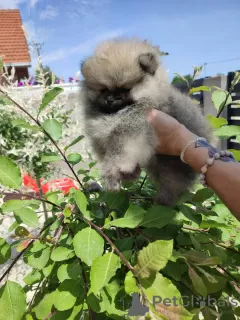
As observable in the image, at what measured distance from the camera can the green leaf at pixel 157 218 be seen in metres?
0.87

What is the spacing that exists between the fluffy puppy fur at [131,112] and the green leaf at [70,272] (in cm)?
41

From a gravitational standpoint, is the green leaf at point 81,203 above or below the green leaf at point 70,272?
above

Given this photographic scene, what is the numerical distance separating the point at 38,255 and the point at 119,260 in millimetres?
272

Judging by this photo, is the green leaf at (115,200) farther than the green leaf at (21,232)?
No

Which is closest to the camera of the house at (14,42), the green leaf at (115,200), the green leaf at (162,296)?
the green leaf at (162,296)

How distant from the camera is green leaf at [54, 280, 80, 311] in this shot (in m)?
0.77

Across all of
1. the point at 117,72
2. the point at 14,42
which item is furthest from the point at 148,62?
the point at 14,42

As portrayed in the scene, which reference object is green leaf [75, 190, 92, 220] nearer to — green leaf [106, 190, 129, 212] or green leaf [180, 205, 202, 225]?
green leaf [106, 190, 129, 212]

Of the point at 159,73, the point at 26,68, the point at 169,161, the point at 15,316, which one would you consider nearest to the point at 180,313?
the point at 15,316

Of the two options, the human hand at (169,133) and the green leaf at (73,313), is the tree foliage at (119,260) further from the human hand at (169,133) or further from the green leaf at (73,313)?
the human hand at (169,133)

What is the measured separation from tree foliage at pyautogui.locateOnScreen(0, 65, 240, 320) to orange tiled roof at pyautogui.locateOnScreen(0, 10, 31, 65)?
10.8 meters

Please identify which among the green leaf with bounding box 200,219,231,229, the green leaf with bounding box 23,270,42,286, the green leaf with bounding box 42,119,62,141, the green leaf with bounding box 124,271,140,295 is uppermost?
the green leaf with bounding box 42,119,62,141

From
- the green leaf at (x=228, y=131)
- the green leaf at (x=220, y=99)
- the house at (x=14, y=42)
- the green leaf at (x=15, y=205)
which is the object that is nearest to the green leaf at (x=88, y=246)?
the green leaf at (x=15, y=205)

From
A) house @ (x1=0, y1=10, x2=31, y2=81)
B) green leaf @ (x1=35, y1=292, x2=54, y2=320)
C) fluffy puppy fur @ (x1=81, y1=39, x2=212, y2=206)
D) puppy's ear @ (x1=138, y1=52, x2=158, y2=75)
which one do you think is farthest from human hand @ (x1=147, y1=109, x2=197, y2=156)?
house @ (x1=0, y1=10, x2=31, y2=81)
